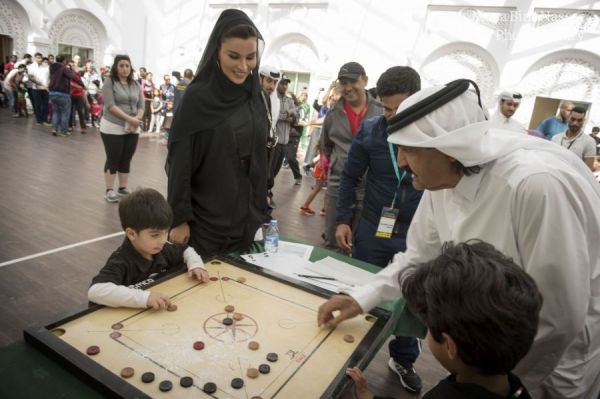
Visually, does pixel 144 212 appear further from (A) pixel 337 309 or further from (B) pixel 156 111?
(B) pixel 156 111

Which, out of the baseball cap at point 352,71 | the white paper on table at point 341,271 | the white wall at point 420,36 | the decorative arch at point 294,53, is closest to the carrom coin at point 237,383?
the white paper on table at point 341,271

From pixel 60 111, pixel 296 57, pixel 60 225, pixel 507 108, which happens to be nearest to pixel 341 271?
pixel 60 225

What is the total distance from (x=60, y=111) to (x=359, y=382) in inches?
383

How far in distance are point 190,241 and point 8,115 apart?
1164 centimetres

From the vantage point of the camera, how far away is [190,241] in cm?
190

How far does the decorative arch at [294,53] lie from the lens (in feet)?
46.0

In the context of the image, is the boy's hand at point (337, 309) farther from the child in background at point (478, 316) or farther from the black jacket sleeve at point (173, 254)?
the black jacket sleeve at point (173, 254)

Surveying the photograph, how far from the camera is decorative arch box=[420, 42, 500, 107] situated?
1123 cm

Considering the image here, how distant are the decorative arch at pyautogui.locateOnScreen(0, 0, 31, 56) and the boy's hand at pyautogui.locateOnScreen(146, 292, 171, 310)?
16212 millimetres

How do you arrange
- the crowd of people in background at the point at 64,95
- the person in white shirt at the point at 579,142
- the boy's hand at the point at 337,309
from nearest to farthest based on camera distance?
the boy's hand at the point at 337,309 < the person in white shirt at the point at 579,142 < the crowd of people in background at the point at 64,95

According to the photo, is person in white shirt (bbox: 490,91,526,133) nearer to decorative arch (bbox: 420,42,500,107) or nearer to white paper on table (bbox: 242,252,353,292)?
white paper on table (bbox: 242,252,353,292)

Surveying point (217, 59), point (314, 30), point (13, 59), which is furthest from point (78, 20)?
point (217, 59)

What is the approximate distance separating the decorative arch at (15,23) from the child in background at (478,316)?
16.8m

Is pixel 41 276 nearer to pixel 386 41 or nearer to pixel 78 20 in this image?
pixel 386 41
